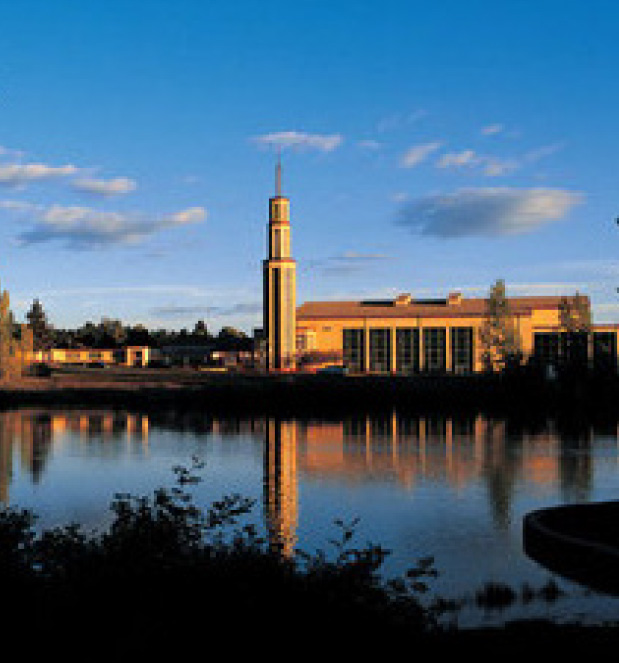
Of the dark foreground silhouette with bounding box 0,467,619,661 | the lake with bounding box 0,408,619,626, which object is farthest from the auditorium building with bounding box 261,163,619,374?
the dark foreground silhouette with bounding box 0,467,619,661

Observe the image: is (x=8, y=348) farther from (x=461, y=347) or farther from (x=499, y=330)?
(x=461, y=347)

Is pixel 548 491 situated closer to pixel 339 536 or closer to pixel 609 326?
pixel 339 536

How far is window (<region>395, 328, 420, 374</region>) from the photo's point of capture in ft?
524

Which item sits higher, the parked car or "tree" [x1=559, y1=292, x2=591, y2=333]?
"tree" [x1=559, y1=292, x2=591, y2=333]

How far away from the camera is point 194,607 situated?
1162cm

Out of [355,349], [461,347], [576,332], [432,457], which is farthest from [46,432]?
[461,347]

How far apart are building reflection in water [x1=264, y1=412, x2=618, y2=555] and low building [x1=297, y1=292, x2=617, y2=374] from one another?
219ft

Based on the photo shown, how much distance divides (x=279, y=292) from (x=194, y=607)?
171 metres

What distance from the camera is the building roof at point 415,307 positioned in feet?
518

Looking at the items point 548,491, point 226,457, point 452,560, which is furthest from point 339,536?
point 226,457

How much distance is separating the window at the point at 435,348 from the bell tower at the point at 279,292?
28.2 metres

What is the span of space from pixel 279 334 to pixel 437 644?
164 m

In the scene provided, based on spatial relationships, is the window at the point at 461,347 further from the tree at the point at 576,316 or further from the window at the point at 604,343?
the tree at the point at 576,316

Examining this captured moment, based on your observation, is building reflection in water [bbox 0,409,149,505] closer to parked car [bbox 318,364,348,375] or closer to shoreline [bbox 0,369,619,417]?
shoreline [bbox 0,369,619,417]
